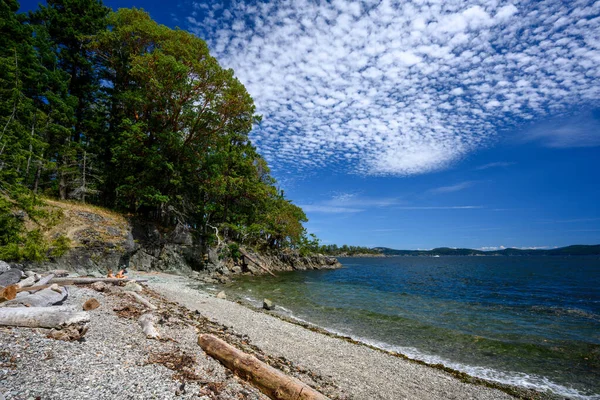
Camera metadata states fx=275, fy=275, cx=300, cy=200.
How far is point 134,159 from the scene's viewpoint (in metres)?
27.2

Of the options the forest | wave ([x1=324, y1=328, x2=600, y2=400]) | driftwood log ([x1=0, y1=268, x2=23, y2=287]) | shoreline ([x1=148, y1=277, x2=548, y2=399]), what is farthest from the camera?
the forest

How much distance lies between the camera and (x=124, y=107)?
29.5m

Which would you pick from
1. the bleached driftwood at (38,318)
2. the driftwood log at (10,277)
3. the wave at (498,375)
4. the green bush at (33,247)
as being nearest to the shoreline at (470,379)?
the wave at (498,375)

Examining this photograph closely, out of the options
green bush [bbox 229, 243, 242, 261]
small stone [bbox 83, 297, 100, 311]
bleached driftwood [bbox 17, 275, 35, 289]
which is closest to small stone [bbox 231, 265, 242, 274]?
green bush [bbox 229, 243, 242, 261]

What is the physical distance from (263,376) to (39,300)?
23.0 feet

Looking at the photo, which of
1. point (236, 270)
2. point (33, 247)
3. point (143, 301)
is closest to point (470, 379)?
point (143, 301)

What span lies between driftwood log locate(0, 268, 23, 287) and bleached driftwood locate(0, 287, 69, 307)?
9.36 ft

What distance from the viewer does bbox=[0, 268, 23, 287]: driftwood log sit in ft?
32.8

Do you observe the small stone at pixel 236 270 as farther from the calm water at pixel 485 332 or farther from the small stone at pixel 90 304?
the small stone at pixel 90 304

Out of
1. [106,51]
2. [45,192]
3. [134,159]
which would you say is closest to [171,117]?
[134,159]

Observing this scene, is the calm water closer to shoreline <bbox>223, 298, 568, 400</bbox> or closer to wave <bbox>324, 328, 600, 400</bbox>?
wave <bbox>324, 328, 600, 400</bbox>

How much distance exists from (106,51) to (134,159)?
11854mm

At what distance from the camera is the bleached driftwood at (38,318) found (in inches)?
228

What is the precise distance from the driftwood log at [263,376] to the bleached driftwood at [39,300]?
16.4 feet
